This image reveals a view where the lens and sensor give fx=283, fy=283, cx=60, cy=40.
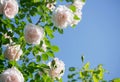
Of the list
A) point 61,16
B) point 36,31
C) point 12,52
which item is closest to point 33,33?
point 36,31

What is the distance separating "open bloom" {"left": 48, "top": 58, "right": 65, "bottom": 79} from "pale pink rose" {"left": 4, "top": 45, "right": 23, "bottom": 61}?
0.34 metres

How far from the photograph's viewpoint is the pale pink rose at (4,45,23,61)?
107 inches

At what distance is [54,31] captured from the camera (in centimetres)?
283

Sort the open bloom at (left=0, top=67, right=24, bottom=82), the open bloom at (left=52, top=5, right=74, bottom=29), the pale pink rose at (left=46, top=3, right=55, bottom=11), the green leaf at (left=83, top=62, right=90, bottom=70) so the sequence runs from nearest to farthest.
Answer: the open bloom at (left=0, top=67, right=24, bottom=82), the open bloom at (left=52, top=5, right=74, bottom=29), the pale pink rose at (left=46, top=3, right=55, bottom=11), the green leaf at (left=83, top=62, right=90, bottom=70)

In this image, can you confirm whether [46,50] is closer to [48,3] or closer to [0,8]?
[48,3]

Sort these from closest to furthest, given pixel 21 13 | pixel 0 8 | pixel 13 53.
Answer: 1. pixel 0 8
2. pixel 13 53
3. pixel 21 13

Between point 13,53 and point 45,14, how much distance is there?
0.49 meters

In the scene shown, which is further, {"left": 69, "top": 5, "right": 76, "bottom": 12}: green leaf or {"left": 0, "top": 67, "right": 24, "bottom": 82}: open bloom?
{"left": 69, "top": 5, "right": 76, "bottom": 12}: green leaf

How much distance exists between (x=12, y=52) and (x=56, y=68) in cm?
46

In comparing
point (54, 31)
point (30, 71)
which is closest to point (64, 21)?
point (54, 31)

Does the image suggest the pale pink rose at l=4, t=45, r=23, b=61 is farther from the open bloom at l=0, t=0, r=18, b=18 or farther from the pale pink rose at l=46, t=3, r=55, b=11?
the pale pink rose at l=46, t=3, r=55, b=11

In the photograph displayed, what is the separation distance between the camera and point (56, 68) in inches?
111

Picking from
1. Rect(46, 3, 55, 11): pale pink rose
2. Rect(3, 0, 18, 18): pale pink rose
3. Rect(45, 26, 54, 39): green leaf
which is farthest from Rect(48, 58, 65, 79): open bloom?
Rect(3, 0, 18, 18): pale pink rose

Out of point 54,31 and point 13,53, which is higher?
point 54,31
